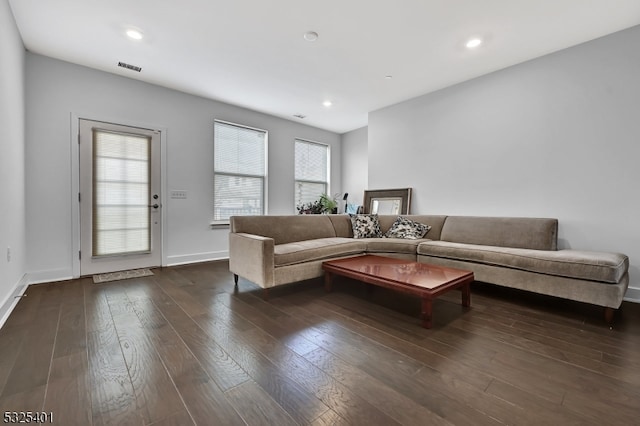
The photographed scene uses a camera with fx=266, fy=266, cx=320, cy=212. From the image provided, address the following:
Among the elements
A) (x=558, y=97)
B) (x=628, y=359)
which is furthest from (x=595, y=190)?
(x=628, y=359)

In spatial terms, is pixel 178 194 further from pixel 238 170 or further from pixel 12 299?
pixel 12 299

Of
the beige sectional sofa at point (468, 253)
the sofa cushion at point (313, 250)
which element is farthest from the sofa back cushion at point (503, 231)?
the sofa cushion at point (313, 250)

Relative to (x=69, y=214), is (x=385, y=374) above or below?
below

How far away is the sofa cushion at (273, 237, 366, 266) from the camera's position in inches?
106

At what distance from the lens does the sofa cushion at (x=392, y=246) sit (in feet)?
11.0

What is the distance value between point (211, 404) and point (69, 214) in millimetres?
3397

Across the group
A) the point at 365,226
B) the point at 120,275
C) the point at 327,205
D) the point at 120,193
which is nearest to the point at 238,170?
the point at 120,193

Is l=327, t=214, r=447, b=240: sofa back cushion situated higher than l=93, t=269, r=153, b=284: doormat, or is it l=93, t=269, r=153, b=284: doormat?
l=327, t=214, r=447, b=240: sofa back cushion

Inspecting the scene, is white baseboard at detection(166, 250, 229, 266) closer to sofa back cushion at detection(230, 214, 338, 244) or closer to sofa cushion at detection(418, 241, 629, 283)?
sofa back cushion at detection(230, 214, 338, 244)

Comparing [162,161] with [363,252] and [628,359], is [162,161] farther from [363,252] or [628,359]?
[628,359]

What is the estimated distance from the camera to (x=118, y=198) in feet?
11.7

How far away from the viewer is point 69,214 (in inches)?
128

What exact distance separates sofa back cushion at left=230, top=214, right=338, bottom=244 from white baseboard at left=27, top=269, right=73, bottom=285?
83.1 inches

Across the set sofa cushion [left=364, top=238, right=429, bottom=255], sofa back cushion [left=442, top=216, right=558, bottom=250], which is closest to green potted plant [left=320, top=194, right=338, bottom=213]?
sofa cushion [left=364, top=238, right=429, bottom=255]
